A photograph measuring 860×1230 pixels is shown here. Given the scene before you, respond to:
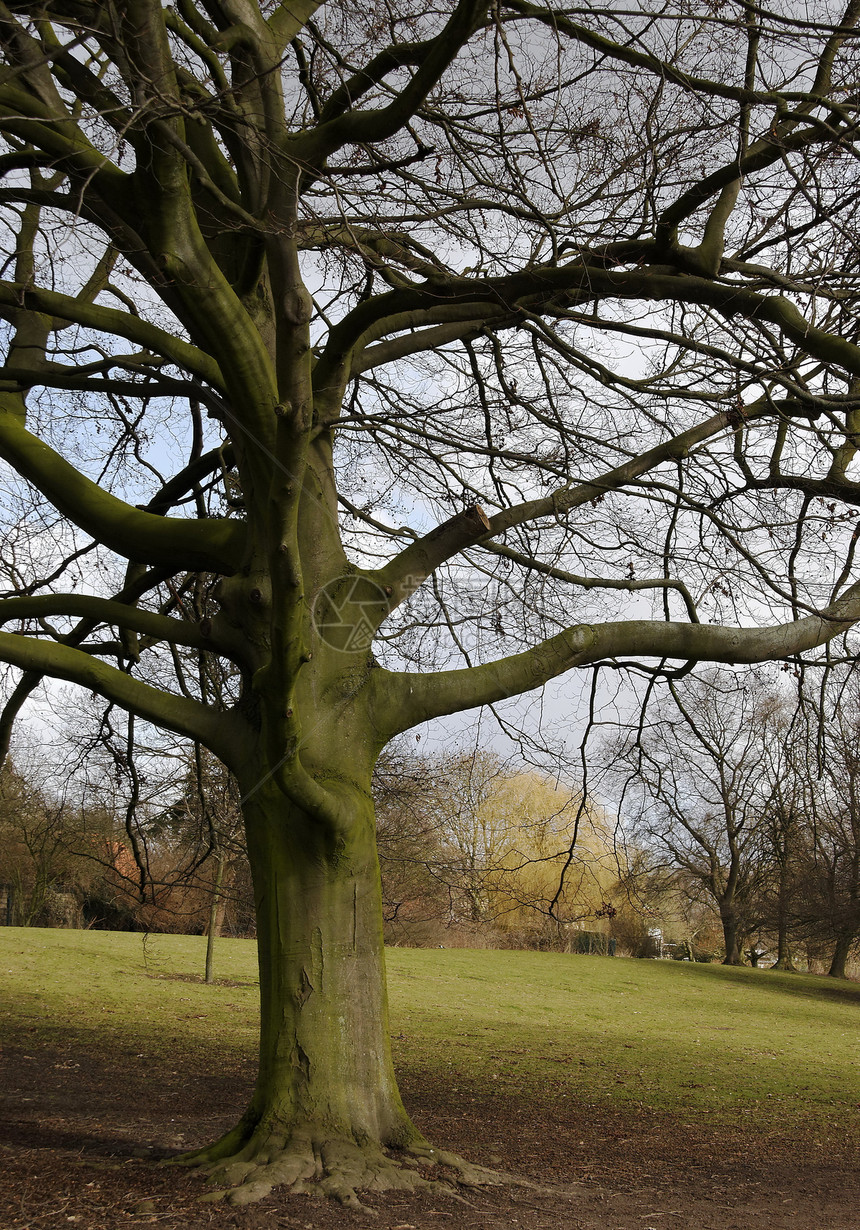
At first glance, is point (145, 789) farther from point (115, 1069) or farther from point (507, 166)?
point (507, 166)

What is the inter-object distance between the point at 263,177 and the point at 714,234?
245 cm

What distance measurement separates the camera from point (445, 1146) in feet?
18.5

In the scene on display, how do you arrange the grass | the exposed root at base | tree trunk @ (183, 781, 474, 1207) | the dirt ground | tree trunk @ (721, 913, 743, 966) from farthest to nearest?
tree trunk @ (721, 913, 743, 966) < the grass < tree trunk @ (183, 781, 474, 1207) < the exposed root at base < the dirt ground

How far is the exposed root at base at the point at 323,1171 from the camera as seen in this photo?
385cm

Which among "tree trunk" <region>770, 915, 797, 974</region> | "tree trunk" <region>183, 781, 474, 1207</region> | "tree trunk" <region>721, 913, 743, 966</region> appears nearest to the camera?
"tree trunk" <region>183, 781, 474, 1207</region>

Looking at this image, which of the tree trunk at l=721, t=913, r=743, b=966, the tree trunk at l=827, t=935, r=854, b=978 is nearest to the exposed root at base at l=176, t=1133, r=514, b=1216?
the tree trunk at l=827, t=935, r=854, b=978

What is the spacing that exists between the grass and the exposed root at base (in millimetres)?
4208

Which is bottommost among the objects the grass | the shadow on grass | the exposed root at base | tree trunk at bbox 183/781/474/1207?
the shadow on grass

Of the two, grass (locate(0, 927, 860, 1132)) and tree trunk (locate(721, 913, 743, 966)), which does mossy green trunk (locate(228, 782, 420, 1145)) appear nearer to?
grass (locate(0, 927, 860, 1132))

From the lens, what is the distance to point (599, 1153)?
598 centimetres

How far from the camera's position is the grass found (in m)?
9.05

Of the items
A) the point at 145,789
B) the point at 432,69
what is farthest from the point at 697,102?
the point at 145,789

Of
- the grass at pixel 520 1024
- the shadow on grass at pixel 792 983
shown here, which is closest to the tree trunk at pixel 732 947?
the shadow on grass at pixel 792 983

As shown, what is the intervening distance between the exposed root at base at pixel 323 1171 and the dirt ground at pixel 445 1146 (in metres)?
0.08
